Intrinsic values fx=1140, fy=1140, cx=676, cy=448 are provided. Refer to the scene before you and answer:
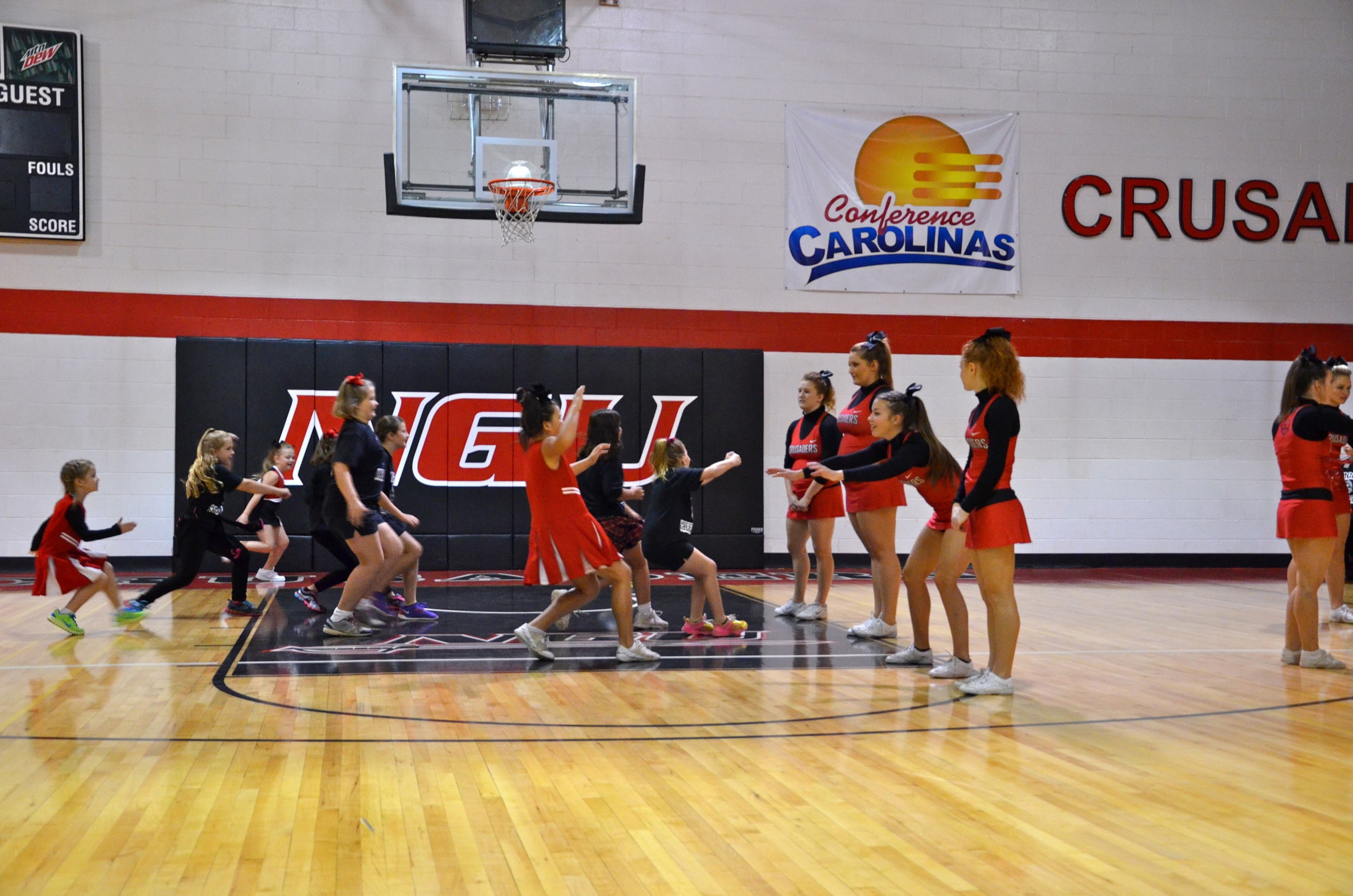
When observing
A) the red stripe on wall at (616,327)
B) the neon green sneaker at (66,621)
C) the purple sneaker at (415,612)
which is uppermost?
the red stripe on wall at (616,327)

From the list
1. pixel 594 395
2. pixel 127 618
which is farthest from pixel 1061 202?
pixel 127 618

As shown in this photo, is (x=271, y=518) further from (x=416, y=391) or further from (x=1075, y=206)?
(x=1075, y=206)

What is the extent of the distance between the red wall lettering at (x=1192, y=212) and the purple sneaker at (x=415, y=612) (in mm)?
9484

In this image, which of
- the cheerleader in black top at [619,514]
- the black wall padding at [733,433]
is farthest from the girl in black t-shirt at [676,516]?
the black wall padding at [733,433]

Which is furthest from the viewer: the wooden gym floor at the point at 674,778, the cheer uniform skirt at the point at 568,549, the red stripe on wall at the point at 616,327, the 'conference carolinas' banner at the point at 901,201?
the 'conference carolinas' banner at the point at 901,201

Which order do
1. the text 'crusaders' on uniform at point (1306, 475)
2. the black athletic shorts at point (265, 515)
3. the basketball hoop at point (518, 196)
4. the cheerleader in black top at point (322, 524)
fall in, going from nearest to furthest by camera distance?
1. the text 'crusaders' on uniform at point (1306, 475)
2. the cheerleader in black top at point (322, 524)
3. the black athletic shorts at point (265, 515)
4. the basketball hoop at point (518, 196)

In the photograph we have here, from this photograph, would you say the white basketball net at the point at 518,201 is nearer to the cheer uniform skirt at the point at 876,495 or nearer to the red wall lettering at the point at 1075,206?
the cheer uniform skirt at the point at 876,495

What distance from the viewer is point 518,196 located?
9.98 meters

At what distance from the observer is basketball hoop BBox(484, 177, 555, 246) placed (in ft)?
32.4

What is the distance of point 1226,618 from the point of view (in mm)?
8555

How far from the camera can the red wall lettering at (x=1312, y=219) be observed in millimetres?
12953

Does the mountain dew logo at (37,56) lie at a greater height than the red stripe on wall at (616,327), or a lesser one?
greater

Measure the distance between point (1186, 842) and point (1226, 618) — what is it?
231 inches

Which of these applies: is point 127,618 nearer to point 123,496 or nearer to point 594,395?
point 123,496
